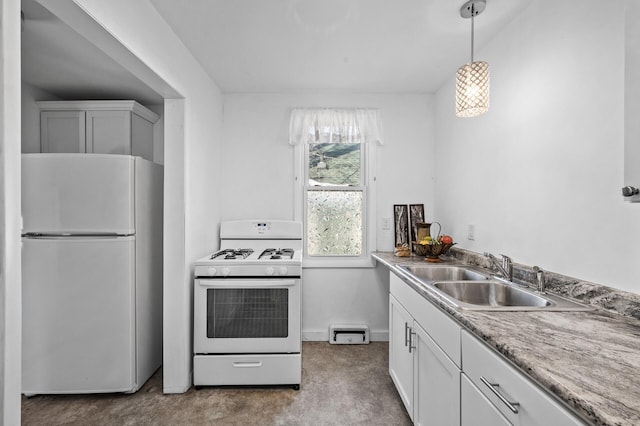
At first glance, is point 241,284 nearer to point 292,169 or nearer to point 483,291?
point 292,169

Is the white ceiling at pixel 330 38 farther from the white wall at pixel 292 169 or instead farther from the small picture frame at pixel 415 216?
the small picture frame at pixel 415 216

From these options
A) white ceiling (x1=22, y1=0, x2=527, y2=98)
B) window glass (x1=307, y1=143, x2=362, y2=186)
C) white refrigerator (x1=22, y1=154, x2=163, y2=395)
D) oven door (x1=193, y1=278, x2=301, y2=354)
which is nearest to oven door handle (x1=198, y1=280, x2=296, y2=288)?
oven door (x1=193, y1=278, x2=301, y2=354)

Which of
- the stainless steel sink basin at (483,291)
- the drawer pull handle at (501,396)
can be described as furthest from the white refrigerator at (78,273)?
the drawer pull handle at (501,396)

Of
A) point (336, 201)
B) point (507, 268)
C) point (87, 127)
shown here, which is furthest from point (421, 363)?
point (87, 127)

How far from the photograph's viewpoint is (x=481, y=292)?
1.85 m

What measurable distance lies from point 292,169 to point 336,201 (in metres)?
0.55

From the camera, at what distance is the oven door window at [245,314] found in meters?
2.40

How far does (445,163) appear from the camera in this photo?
9.94 ft

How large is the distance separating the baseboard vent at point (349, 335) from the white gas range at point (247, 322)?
0.82m

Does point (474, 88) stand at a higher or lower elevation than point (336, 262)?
higher

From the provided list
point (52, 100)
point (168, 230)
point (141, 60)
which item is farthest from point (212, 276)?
point (52, 100)

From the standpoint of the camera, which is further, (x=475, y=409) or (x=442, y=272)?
(x=442, y=272)

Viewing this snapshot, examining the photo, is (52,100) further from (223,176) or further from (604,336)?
(604,336)

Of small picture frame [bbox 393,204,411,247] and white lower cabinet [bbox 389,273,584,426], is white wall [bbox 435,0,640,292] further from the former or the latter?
small picture frame [bbox 393,204,411,247]
